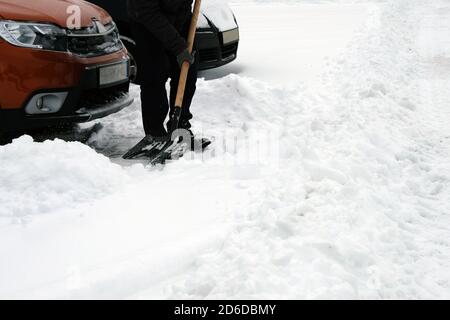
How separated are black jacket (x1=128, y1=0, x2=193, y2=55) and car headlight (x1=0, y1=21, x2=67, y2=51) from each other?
21.9 inches

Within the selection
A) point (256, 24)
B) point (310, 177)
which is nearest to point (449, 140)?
point (310, 177)

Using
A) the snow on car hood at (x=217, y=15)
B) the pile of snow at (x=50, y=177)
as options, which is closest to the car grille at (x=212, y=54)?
the snow on car hood at (x=217, y=15)

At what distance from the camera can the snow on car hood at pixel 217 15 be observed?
19.8ft

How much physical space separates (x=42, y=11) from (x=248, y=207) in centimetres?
205

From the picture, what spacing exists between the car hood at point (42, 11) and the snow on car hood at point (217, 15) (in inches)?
84.6

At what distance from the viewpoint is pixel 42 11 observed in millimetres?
3641

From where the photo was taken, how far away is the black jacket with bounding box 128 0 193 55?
3.72 metres

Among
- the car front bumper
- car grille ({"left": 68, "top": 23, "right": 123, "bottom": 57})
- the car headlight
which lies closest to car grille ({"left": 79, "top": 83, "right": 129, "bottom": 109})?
the car front bumper

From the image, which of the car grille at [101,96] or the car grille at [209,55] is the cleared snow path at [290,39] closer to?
the car grille at [209,55]

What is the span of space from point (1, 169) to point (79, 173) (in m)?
0.46

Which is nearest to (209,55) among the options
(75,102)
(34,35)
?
(75,102)

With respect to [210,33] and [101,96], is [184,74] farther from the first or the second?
[210,33]

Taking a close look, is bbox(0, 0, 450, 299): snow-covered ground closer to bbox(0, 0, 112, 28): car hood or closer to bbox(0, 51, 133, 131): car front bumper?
bbox(0, 51, 133, 131): car front bumper
